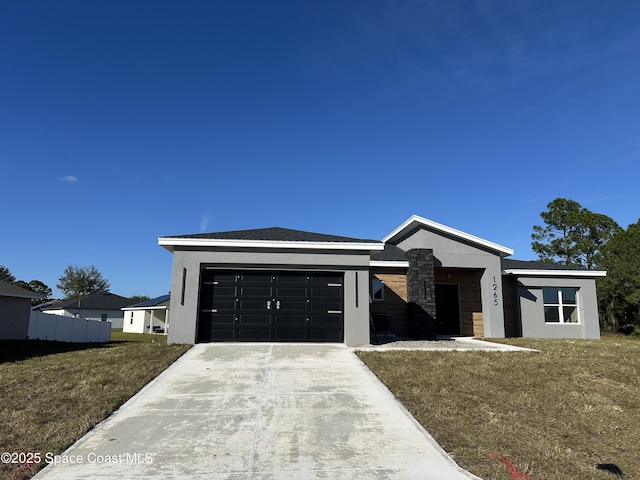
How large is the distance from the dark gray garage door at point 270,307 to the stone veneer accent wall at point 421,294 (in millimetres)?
3858

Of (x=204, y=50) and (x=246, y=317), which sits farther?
(x=204, y=50)

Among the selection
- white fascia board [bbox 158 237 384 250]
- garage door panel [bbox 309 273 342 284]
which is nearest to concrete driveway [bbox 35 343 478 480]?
garage door panel [bbox 309 273 342 284]

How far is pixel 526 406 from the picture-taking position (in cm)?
630

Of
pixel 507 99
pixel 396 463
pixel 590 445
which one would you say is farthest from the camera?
pixel 507 99

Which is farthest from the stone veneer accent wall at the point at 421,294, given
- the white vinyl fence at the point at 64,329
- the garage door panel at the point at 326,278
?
the white vinyl fence at the point at 64,329

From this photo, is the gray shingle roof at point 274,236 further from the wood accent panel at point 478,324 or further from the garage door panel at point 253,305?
the wood accent panel at point 478,324

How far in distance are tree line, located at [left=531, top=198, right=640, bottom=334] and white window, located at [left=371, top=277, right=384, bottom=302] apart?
1740 centimetres

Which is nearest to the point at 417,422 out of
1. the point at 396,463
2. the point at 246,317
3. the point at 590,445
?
the point at 396,463

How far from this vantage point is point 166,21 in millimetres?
11922

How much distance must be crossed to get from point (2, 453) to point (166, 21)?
11717 millimetres

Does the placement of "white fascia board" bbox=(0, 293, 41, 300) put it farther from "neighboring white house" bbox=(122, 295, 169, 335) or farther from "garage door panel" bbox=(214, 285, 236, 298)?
"neighboring white house" bbox=(122, 295, 169, 335)

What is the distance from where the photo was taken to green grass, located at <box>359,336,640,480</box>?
179 inches

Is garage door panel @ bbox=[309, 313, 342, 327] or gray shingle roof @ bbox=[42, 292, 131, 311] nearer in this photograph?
garage door panel @ bbox=[309, 313, 342, 327]

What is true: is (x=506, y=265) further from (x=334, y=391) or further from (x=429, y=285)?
(x=334, y=391)
